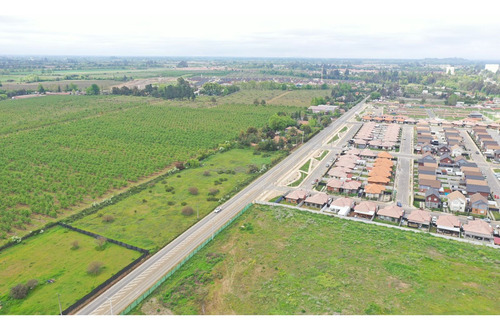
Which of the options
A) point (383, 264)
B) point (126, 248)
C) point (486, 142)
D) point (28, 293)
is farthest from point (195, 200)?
point (486, 142)

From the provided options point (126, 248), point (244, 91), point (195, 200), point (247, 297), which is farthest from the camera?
point (244, 91)

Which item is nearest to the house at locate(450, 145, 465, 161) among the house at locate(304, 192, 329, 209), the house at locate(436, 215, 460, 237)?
the house at locate(436, 215, 460, 237)

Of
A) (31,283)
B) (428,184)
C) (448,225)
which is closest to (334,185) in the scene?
(428,184)

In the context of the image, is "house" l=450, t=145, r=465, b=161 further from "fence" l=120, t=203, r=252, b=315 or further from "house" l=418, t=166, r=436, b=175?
"fence" l=120, t=203, r=252, b=315

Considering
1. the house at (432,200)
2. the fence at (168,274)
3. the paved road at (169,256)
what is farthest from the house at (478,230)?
the fence at (168,274)

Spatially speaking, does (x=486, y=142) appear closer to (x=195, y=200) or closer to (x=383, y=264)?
(x=383, y=264)

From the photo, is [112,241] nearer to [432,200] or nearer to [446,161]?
[432,200]

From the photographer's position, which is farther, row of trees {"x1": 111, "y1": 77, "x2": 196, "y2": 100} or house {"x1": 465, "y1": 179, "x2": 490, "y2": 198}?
row of trees {"x1": 111, "y1": 77, "x2": 196, "y2": 100}

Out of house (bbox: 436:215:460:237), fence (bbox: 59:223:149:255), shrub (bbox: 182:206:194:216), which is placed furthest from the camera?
shrub (bbox: 182:206:194:216)
